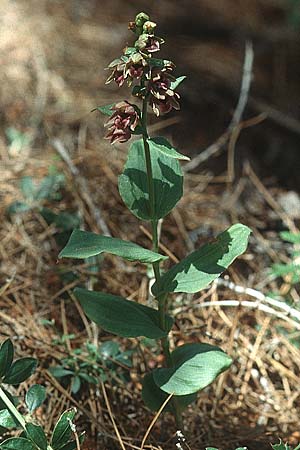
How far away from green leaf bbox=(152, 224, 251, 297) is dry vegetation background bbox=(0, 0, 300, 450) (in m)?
0.38

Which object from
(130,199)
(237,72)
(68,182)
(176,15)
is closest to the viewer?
(130,199)

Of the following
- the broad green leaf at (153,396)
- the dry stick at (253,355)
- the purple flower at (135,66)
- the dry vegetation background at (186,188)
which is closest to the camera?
the purple flower at (135,66)

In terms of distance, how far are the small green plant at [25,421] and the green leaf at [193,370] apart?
27cm

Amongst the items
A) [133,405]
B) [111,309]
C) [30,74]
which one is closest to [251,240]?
[133,405]

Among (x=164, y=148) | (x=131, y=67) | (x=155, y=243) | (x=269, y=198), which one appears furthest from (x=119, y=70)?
(x=269, y=198)

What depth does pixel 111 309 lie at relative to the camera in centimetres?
168

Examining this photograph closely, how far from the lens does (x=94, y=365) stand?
75.2 inches

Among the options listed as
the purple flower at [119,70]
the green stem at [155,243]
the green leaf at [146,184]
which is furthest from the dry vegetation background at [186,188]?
the purple flower at [119,70]

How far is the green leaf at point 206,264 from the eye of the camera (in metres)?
1.60

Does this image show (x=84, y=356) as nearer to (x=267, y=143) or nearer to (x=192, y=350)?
(x=192, y=350)

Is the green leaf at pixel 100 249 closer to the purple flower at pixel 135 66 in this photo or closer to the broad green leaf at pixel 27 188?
the purple flower at pixel 135 66

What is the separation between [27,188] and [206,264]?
109 cm

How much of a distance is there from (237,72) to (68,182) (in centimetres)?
143

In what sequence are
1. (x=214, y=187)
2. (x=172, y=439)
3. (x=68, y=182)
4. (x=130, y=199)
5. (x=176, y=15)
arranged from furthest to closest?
(x=176, y=15) → (x=214, y=187) → (x=68, y=182) → (x=172, y=439) → (x=130, y=199)
